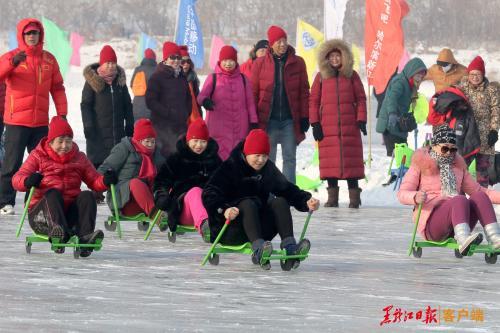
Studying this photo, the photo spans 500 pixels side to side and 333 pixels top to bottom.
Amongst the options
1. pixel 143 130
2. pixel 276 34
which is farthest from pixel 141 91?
pixel 143 130

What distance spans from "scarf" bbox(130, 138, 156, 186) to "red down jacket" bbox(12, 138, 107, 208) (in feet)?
6.73

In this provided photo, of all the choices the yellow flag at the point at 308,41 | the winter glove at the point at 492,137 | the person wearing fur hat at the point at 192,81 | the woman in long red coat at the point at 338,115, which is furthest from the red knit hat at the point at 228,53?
the yellow flag at the point at 308,41

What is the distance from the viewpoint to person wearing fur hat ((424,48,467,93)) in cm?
1702

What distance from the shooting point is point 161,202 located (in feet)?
32.0

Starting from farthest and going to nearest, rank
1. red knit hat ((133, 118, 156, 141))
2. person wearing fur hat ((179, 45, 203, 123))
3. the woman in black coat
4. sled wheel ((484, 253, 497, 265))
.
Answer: person wearing fur hat ((179, 45, 203, 123)) < the woman in black coat < red knit hat ((133, 118, 156, 141)) < sled wheel ((484, 253, 497, 265))

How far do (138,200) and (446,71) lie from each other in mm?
7264

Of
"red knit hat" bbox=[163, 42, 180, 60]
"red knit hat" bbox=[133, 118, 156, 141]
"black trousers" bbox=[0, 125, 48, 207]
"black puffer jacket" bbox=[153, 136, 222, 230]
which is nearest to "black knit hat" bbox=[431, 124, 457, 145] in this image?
"black puffer jacket" bbox=[153, 136, 222, 230]

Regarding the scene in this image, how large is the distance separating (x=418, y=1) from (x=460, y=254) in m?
64.9

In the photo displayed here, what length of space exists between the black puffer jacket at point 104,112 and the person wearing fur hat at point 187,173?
12.3 ft

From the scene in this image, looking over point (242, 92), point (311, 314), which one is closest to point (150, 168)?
point (242, 92)

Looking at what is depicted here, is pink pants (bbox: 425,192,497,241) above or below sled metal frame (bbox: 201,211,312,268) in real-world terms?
above

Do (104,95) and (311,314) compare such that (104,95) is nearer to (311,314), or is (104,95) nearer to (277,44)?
(277,44)

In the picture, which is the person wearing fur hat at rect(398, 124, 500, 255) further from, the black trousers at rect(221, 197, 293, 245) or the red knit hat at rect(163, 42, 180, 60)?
the red knit hat at rect(163, 42, 180, 60)

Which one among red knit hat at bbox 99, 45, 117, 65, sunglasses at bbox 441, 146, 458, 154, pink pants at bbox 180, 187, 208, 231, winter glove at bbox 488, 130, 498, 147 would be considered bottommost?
pink pants at bbox 180, 187, 208, 231
